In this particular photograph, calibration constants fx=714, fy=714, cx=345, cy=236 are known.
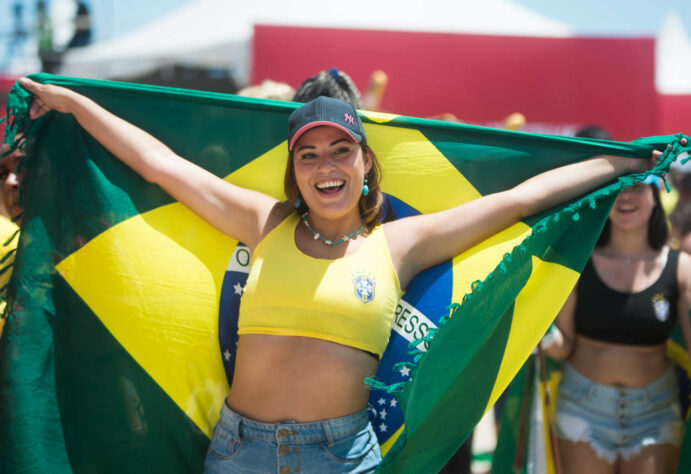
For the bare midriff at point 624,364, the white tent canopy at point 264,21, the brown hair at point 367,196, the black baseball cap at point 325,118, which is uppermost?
the white tent canopy at point 264,21

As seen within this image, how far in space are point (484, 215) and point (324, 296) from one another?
625 millimetres

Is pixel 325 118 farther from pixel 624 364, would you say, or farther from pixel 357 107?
pixel 624 364

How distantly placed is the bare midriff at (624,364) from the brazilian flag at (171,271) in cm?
77

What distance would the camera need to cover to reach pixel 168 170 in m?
2.53

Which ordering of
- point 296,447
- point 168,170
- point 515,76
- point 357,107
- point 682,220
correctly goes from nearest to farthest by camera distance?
point 296,447
point 168,170
point 357,107
point 682,220
point 515,76

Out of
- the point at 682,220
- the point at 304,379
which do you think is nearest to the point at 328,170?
the point at 304,379

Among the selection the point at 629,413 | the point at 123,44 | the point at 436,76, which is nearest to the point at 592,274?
the point at 629,413

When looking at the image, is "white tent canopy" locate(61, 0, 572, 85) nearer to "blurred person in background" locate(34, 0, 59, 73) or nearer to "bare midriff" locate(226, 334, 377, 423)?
"blurred person in background" locate(34, 0, 59, 73)

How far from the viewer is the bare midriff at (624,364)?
9.94 ft

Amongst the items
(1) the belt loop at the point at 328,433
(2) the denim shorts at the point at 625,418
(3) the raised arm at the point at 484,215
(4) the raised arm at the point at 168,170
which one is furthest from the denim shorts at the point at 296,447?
(2) the denim shorts at the point at 625,418

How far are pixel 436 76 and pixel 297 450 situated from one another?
5.88 metres

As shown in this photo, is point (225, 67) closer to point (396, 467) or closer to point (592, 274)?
point (592, 274)

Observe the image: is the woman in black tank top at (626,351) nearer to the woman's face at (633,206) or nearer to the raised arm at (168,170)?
the woman's face at (633,206)

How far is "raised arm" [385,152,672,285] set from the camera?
2365 mm
